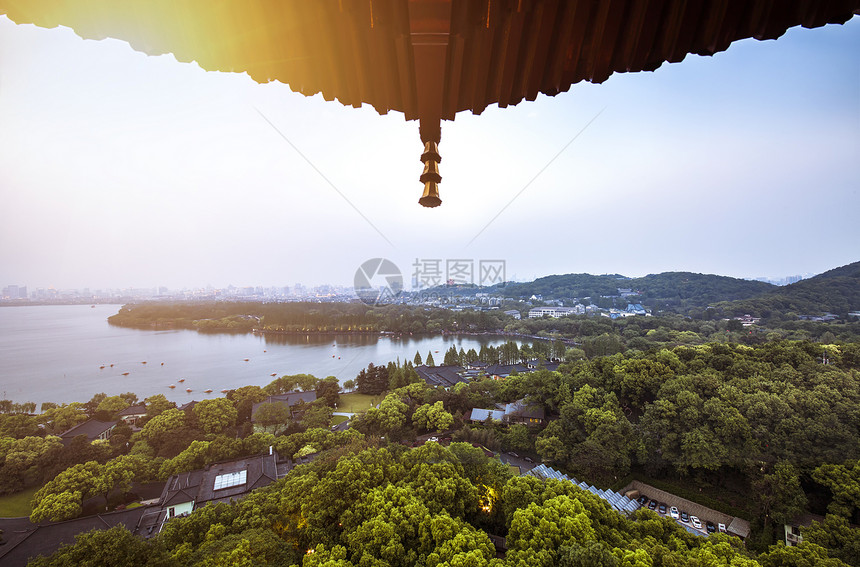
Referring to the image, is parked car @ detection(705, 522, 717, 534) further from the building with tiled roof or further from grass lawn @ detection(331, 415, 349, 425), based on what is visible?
the building with tiled roof

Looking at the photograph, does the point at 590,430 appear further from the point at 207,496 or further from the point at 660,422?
the point at 207,496

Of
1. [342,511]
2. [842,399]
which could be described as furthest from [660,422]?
[342,511]

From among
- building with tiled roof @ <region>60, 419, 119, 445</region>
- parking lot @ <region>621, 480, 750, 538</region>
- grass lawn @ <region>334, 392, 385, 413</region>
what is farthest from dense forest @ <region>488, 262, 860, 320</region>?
building with tiled roof @ <region>60, 419, 119, 445</region>

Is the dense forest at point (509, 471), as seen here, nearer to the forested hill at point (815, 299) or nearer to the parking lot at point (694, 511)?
the parking lot at point (694, 511)

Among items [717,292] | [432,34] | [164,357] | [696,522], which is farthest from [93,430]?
[717,292]

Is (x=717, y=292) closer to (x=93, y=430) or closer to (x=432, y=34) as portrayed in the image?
(x=432, y=34)
